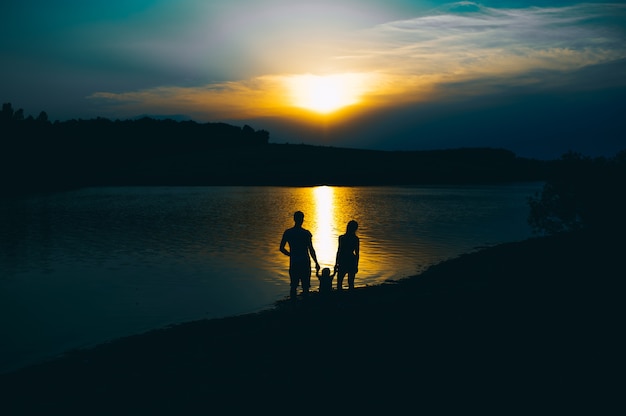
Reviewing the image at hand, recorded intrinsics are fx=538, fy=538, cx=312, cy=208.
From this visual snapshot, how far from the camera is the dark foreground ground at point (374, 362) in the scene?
29.5 feet

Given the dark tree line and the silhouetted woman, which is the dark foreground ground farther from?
the dark tree line

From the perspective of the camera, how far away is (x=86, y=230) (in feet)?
148

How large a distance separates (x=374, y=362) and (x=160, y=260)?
22.2m

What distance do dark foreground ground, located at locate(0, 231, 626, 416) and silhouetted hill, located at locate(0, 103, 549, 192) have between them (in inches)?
4502

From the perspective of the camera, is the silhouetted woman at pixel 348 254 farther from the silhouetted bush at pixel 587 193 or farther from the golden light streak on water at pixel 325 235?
the silhouetted bush at pixel 587 193

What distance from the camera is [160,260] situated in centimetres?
3045

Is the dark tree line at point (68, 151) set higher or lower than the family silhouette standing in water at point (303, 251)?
higher

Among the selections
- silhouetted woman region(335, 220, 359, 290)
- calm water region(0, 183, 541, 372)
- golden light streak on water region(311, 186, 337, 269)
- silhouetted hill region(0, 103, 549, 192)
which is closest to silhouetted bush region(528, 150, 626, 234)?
calm water region(0, 183, 541, 372)

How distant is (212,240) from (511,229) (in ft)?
86.8

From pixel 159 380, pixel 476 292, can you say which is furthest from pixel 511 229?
pixel 159 380

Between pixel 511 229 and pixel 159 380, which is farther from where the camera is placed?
pixel 511 229

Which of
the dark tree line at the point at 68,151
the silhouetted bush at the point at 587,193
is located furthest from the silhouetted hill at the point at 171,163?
the silhouetted bush at the point at 587,193

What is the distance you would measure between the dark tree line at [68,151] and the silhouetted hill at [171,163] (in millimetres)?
233

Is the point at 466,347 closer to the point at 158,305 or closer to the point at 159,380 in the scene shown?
the point at 159,380
